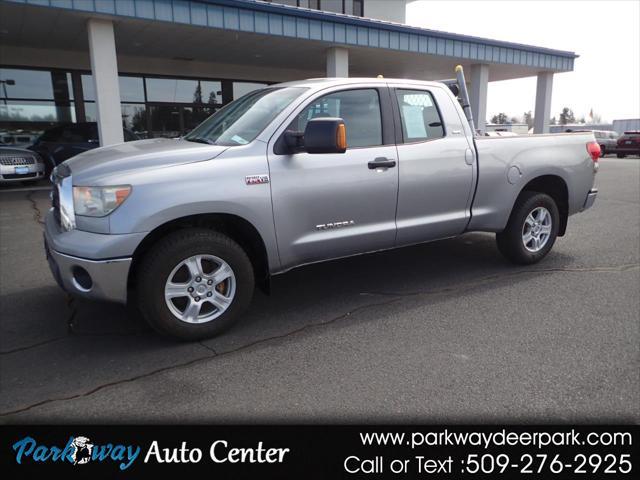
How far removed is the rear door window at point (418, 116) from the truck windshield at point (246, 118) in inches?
38.3

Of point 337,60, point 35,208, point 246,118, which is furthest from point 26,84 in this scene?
point 246,118

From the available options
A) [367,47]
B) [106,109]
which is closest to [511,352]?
[106,109]

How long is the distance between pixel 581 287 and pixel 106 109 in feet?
34.3

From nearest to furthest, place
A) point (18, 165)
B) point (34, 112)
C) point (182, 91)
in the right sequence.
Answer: point (18, 165) < point (34, 112) < point (182, 91)

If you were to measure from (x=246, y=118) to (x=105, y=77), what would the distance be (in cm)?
870

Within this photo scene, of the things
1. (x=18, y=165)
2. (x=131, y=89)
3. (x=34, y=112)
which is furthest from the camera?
(x=131, y=89)

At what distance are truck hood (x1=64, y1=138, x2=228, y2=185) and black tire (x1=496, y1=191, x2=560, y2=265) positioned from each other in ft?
10.3

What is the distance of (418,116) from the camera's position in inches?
176

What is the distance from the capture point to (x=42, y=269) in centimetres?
530

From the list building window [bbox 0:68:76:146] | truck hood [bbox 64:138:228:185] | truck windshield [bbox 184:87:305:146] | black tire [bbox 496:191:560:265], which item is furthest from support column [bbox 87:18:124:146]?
black tire [bbox 496:191:560:265]

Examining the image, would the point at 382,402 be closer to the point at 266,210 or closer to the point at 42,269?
the point at 266,210

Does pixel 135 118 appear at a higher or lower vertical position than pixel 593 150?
higher

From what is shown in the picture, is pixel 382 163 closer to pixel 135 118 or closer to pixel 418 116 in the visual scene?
pixel 418 116

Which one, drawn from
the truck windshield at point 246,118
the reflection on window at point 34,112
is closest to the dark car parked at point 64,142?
the reflection on window at point 34,112
